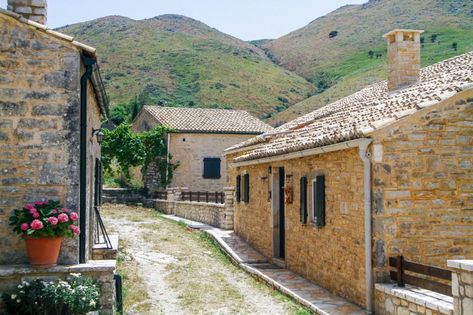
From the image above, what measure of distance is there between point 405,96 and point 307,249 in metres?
3.89

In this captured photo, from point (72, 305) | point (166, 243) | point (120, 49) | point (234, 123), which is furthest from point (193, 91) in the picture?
point (72, 305)

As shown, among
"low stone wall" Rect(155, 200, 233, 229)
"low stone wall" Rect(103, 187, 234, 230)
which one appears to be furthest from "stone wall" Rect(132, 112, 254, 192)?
"low stone wall" Rect(155, 200, 233, 229)

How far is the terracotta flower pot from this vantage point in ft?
25.1

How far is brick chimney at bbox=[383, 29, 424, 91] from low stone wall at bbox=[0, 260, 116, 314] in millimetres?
9389

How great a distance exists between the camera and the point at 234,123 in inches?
1298

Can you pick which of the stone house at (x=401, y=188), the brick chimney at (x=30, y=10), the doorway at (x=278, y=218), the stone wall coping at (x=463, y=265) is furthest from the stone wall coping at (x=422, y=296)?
the brick chimney at (x=30, y=10)

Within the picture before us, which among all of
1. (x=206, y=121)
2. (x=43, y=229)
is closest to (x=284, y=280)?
(x=43, y=229)

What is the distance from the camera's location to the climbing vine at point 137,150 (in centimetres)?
3077

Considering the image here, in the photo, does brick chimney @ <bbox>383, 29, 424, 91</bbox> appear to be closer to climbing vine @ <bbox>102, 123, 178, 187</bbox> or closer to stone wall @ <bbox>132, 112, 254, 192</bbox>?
stone wall @ <bbox>132, 112, 254, 192</bbox>

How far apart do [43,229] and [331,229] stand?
550cm

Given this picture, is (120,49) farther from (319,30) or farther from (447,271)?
(447,271)

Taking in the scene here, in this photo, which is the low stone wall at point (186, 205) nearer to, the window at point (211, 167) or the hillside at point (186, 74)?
the window at point (211, 167)

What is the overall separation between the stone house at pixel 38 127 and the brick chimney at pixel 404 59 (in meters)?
8.80

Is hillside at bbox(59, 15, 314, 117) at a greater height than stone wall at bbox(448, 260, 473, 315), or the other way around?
hillside at bbox(59, 15, 314, 117)
